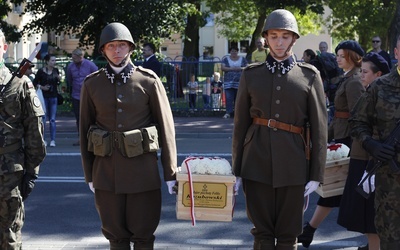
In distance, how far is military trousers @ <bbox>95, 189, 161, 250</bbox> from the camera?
19.5 feet

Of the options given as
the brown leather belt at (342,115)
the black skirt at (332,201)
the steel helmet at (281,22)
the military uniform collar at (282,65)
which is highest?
the steel helmet at (281,22)

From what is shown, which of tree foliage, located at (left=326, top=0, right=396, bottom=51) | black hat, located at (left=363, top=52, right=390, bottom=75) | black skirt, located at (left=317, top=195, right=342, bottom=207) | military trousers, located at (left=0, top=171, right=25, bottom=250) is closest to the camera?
military trousers, located at (left=0, top=171, right=25, bottom=250)

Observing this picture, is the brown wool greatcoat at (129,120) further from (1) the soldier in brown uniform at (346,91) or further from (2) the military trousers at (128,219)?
(1) the soldier in brown uniform at (346,91)

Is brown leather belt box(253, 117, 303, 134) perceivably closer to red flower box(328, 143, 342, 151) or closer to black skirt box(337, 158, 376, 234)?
black skirt box(337, 158, 376, 234)

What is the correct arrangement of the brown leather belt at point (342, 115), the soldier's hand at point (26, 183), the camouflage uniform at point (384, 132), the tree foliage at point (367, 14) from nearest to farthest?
the camouflage uniform at point (384, 132) → the soldier's hand at point (26, 183) → the brown leather belt at point (342, 115) → the tree foliage at point (367, 14)

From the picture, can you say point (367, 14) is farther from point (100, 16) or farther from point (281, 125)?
point (281, 125)

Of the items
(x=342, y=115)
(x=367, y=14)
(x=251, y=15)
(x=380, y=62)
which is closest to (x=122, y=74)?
(x=380, y=62)

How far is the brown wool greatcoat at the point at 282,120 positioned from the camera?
231 inches

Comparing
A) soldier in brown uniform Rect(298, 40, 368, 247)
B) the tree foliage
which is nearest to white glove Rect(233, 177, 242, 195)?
soldier in brown uniform Rect(298, 40, 368, 247)

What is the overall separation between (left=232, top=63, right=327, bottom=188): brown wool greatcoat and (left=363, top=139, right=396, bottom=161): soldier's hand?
17.3 inches

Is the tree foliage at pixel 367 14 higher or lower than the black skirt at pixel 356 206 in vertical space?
higher

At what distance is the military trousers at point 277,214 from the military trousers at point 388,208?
1.82 feet

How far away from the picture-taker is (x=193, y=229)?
8.90 m

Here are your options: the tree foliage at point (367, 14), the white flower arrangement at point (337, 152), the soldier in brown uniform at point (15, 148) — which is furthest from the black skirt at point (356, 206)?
the tree foliage at point (367, 14)
